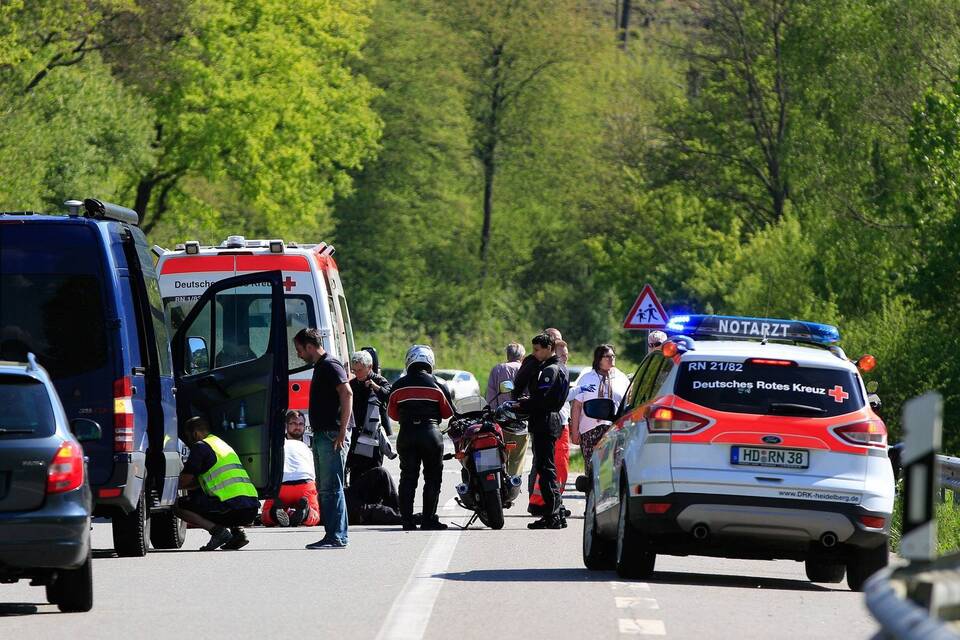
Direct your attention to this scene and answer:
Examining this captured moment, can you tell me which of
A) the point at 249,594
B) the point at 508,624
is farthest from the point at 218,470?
the point at 508,624

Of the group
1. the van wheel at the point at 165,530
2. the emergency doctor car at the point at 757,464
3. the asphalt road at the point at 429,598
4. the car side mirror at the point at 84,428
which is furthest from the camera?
the van wheel at the point at 165,530

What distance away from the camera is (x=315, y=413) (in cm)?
1590

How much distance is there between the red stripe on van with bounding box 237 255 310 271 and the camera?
69.1 feet

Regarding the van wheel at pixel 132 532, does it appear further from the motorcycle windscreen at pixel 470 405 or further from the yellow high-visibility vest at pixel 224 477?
the motorcycle windscreen at pixel 470 405

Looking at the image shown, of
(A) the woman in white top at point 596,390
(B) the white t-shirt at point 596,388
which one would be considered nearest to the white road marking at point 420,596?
(A) the woman in white top at point 596,390

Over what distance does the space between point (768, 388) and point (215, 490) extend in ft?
17.1

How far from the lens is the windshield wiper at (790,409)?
496 inches

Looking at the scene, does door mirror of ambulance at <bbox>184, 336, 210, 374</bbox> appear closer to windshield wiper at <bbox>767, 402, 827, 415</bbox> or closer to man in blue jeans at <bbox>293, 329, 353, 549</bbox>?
man in blue jeans at <bbox>293, 329, 353, 549</bbox>

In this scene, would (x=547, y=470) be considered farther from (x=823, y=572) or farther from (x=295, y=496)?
(x=823, y=572)

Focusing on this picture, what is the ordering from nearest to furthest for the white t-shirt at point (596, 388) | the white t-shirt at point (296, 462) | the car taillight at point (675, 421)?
the car taillight at point (675, 421), the white t-shirt at point (296, 462), the white t-shirt at point (596, 388)

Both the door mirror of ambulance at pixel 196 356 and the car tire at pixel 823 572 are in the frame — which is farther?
the door mirror of ambulance at pixel 196 356

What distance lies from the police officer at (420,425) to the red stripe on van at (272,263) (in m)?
3.27

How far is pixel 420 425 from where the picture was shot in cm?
1794

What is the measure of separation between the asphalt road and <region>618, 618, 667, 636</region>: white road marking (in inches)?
0.5
